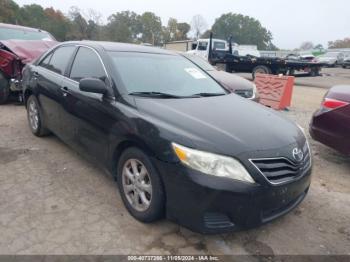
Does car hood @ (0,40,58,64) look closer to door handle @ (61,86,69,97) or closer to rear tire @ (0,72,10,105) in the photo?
rear tire @ (0,72,10,105)

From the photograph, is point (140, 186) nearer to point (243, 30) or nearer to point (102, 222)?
point (102, 222)

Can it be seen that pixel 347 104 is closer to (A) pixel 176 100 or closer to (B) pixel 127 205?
(A) pixel 176 100

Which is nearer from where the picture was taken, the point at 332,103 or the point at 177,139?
the point at 177,139

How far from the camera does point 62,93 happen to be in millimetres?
3936

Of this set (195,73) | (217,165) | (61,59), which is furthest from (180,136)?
(61,59)

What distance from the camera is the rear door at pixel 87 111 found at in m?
3.23

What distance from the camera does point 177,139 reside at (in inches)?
97.9

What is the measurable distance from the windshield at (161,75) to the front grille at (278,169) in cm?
A: 125

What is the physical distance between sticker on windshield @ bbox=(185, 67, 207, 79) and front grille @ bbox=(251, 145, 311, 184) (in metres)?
1.70

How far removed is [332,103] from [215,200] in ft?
9.26

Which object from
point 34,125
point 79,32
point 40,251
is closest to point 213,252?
point 40,251

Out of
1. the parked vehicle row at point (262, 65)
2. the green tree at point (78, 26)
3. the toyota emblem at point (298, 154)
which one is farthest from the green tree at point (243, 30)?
the toyota emblem at point (298, 154)

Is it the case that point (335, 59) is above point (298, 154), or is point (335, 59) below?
below

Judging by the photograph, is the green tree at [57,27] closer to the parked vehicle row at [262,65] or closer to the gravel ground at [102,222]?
the parked vehicle row at [262,65]
